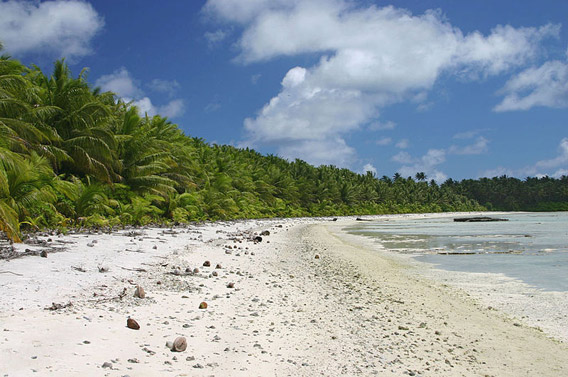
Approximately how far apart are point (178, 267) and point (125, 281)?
1.47 meters

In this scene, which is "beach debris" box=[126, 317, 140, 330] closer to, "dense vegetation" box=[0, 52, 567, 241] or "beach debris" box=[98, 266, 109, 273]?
"beach debris" box=[98, 266, 109, 273]

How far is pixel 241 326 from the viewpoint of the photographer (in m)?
4.30

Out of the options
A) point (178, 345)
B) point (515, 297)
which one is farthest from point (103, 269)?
point (515, 297)

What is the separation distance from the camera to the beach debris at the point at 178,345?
3412mm

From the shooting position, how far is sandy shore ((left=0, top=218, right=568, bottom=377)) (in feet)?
10.5

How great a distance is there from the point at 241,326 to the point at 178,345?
1.01 meters

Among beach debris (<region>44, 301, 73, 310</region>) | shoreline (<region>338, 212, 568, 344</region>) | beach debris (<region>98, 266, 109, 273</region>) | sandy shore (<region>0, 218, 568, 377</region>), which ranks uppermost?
beach debris (<region>98, 266, 109, 273</region>)

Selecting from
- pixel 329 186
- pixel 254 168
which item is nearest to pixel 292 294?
pixel 254 168

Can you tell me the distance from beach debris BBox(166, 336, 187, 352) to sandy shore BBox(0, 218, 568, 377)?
44 millimetres

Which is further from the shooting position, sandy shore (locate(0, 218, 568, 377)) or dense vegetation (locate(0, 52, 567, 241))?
dense vegetation (locate(0, 52, 567, 241))

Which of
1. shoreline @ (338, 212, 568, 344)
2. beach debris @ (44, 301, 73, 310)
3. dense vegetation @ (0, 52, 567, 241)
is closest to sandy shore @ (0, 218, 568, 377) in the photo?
beach debris @ (44, 301, 73, 310)

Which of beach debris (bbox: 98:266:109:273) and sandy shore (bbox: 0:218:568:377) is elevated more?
beach debris (bbox: 98:266:109:273)

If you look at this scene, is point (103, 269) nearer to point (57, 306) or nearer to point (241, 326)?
point (57, 306)

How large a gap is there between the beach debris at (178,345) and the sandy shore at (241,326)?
0.14 ft
